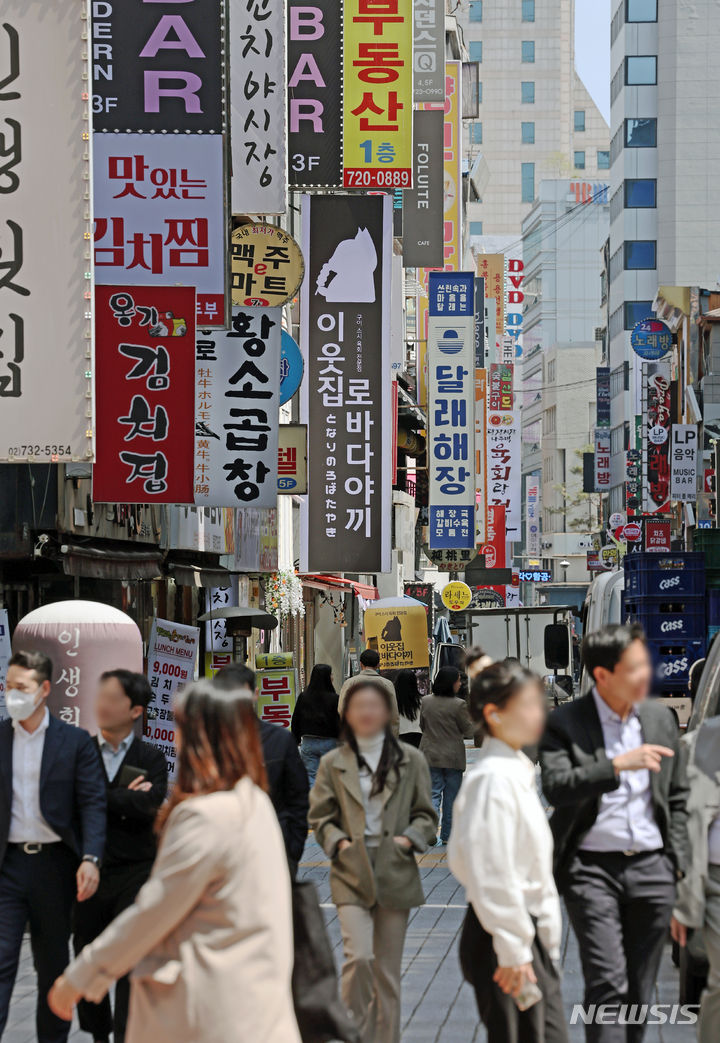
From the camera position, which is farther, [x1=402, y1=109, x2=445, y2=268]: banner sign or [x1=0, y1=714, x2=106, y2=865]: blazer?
[x1=402, y1=109, x2=445, y2=268]: banner sign

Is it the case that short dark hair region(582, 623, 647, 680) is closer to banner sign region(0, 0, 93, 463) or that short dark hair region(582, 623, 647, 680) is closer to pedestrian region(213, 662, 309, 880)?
pedestrian region(213, 662, 309, 880)

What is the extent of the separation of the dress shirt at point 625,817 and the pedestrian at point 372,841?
3.78 feet

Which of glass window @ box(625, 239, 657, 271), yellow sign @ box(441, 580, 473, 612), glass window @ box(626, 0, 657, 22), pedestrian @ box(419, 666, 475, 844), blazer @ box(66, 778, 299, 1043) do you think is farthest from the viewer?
glass window @ box(626, 0, 657, 22)

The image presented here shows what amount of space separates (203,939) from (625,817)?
241 cm

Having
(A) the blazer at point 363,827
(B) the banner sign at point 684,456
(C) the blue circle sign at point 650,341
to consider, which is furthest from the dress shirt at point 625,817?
(C) the blue circle sign at point 650,341

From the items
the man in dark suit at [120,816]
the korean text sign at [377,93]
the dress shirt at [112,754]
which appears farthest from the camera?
the korean text sign at [377,93]

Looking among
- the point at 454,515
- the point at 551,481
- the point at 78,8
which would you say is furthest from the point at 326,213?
the point at 551,481

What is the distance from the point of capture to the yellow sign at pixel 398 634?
25.3m

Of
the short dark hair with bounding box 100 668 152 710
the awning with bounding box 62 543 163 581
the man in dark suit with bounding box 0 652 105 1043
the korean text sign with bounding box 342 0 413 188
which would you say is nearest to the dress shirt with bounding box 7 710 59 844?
the man in dark suit with bounding box 0 652 105 1043

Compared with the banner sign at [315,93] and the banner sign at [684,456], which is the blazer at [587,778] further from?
the banner sign at [684,456]

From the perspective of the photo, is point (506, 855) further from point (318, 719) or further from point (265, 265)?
point (265, 265)

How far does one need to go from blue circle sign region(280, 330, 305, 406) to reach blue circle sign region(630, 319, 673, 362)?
40.5 meters

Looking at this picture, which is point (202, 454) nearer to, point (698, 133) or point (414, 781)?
point (414, 781)

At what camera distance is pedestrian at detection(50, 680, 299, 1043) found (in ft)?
14.4
